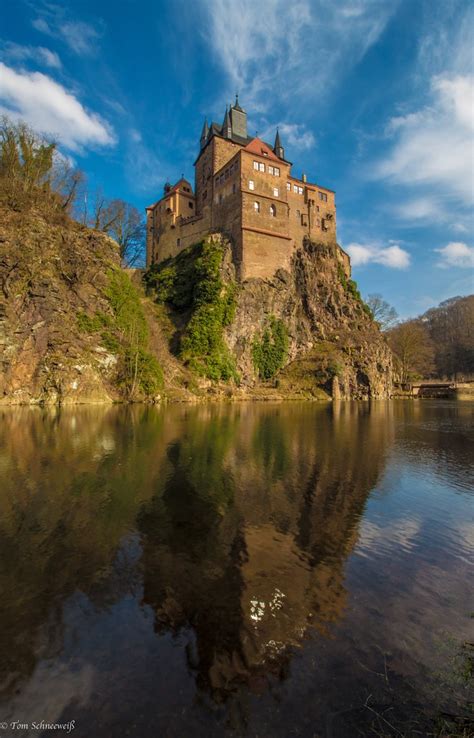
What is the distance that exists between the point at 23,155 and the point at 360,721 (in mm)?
49840

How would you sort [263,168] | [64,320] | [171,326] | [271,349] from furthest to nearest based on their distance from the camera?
[263,168], [271,349], [171,326], [64,320]

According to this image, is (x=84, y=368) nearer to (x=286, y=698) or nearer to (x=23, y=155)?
(x=23, y=155)

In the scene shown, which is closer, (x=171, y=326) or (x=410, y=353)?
(x=171, y=326)

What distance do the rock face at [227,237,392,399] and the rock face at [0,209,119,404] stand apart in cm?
1786

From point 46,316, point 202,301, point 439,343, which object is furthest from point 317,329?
point 439,343

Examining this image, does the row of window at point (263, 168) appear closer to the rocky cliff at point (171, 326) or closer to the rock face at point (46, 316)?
the rocky cliff at point (171, 326)

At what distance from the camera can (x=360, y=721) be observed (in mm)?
3248

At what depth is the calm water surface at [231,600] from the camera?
134 inches

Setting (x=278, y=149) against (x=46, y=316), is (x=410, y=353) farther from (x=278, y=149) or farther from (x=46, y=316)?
(x=46, y=316)

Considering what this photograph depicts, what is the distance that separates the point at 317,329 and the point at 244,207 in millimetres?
20161

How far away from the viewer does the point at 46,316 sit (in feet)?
→ 110

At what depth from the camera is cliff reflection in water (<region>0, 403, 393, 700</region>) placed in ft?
14.2

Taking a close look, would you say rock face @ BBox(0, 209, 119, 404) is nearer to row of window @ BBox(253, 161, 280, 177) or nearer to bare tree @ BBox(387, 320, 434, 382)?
row of window @ BBox(253, 161, 280, 177)

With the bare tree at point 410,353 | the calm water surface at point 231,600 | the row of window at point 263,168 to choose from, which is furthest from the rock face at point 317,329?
the calm water surface at point 231,600
